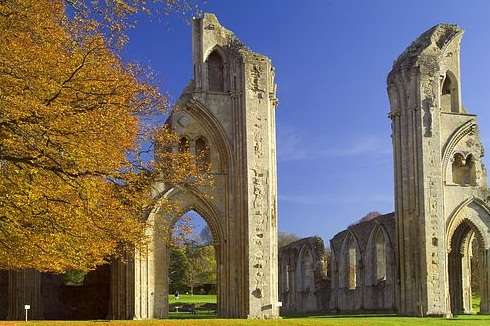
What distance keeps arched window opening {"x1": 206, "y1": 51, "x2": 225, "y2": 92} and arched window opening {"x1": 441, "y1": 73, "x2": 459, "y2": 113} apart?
11.0m

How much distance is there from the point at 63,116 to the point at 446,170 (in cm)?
2518

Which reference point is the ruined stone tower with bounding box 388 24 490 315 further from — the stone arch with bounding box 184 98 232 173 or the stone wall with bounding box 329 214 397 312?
the stone arch with bounding box 184 98 232 173

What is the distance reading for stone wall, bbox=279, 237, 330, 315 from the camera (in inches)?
1880

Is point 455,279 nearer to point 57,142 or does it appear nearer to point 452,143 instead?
point 452,143

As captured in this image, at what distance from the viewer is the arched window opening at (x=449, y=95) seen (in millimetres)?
37188

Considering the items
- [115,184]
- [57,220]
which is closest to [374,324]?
[115,184]

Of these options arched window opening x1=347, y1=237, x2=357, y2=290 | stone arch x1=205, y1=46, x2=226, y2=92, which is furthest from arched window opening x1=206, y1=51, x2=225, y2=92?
arched window opening x1=347, y1=237, x2=357, y2=290

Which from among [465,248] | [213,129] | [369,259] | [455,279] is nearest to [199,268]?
[369,259]

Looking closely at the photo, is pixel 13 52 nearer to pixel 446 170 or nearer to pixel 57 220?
pixel 57 220

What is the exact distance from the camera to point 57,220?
16031 millimetres

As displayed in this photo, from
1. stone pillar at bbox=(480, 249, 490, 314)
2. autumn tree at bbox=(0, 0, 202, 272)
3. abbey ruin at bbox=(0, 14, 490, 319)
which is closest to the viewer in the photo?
autumn tree at bbox=(0, 0, 202, 272)

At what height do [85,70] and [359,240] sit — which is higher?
[85,70]

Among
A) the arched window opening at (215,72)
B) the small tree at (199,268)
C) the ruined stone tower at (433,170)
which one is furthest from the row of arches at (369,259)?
the small tree at (199,268)

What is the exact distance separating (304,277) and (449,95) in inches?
667
